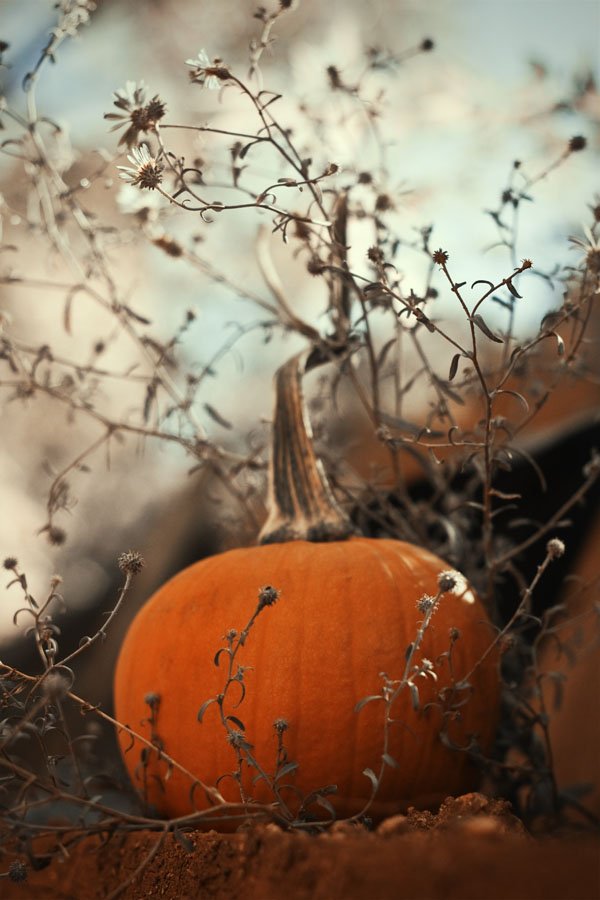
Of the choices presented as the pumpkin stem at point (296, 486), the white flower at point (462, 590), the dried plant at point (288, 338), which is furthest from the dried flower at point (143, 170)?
the white flower at point (462, 590)

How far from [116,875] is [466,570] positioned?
0.66 metres

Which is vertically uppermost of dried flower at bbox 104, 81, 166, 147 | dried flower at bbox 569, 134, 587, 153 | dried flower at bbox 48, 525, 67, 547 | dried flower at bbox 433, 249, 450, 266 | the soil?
dried flower at bbox 104, 81, 166, 147

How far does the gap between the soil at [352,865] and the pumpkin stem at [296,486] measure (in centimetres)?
39

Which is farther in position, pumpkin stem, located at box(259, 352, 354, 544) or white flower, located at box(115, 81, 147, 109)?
pumpkin stem, located at box(259, 352, 354, 544)

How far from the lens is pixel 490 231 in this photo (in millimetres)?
1289

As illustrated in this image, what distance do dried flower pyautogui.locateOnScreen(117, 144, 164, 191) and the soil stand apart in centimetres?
60

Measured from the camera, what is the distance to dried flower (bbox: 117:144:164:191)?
859 millimetres

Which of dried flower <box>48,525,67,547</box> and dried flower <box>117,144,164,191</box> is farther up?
dried flower <box>117,144,164,191</box>

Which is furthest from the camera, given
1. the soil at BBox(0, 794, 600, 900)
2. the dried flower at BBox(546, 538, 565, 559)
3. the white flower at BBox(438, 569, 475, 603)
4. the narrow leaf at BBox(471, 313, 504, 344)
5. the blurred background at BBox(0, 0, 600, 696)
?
the blurred background at BBox(0, 0, 600, 696)

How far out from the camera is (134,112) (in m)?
0.90

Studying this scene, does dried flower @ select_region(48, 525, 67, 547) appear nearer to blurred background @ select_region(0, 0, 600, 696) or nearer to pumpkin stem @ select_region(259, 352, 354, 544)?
blurred background @ select_region(0, 0, 600, 696)

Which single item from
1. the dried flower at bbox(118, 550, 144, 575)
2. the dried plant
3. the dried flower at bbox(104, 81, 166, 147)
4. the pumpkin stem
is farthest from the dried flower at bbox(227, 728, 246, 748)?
the dried flower at bbox(104, 81, 166, 147)

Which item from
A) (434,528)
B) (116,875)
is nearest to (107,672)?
(434,528)

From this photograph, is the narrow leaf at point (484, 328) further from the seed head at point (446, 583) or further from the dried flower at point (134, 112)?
the dried flower at point (134, 112)
